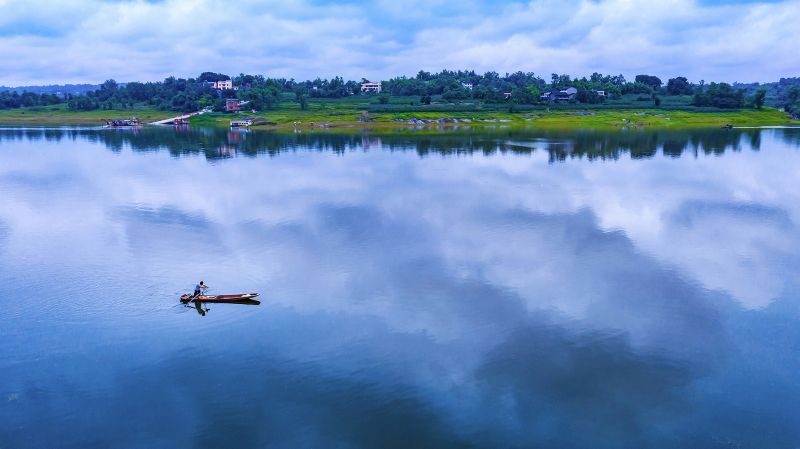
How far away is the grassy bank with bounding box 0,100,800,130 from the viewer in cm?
13600

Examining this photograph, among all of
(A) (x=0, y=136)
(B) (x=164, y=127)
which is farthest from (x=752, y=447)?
(B) (x=164, y=127)

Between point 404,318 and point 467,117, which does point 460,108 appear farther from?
point 404,318

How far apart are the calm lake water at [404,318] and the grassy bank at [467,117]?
285 ft

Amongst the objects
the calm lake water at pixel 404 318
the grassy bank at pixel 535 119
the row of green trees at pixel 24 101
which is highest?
the row of green trees at pixel 24 101

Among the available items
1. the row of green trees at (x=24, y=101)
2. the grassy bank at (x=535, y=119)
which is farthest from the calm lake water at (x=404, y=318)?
the row of green trees at (x=24, y=101)

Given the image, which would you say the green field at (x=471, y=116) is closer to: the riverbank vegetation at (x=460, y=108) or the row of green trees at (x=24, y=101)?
the riverbank vegetation at (x=460, y=108)

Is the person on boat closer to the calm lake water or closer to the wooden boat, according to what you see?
the wooden boat

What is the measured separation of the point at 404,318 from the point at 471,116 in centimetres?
12648

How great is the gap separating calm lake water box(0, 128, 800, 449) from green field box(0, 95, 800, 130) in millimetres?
87586

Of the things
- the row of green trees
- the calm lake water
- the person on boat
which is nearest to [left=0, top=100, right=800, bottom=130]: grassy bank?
the row of green trees

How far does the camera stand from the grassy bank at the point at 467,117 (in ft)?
446

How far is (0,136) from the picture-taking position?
4621 inches

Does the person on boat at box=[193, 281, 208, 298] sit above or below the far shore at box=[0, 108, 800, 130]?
below

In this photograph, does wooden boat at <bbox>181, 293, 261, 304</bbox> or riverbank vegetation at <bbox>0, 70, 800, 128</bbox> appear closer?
wooden boat at <bbox>181, 293, 261, 304</bbox>
